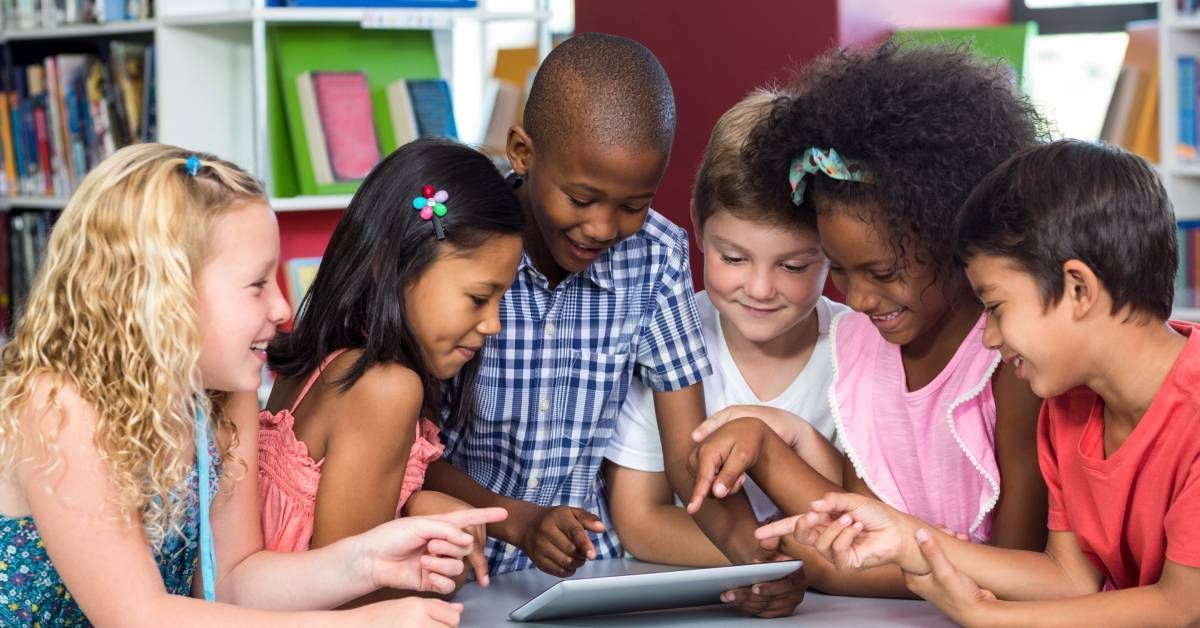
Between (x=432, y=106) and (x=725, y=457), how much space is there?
1.74m

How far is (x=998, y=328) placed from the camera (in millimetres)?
1332

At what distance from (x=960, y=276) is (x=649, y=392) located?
0.47 m

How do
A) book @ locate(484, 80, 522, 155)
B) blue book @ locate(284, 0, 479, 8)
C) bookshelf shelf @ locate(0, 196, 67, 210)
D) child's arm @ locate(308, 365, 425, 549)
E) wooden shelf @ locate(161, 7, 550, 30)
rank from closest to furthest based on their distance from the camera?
child's arm @ locate(308, 365, 425, 549) < wooden shelf @ locate(161, 7, 550, 30) < blue book @ locate(284, 0, 479, 8) < bookshelf shelf @ locate(0, 196, 67, 210) < book @ locate(484, 80, 522, 155)

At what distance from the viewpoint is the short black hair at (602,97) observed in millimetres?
1595

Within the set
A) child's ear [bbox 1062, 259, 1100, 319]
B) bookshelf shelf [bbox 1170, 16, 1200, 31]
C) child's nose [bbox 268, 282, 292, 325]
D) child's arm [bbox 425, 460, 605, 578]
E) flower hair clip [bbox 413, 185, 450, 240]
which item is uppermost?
bookshelf shelf [bbox 1170, 16, 1200, 31]

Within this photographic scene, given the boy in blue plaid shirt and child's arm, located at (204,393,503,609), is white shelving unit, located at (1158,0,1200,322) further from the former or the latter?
child's arm, located at (204,393,503,609)

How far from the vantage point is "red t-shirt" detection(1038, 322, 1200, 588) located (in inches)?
49.9

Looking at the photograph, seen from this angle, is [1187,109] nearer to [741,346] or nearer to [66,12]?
[741,346]

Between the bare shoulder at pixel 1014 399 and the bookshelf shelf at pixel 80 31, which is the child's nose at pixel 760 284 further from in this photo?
the bookshelf shelf at pixel 80 31

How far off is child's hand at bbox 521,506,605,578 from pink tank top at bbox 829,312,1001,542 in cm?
35

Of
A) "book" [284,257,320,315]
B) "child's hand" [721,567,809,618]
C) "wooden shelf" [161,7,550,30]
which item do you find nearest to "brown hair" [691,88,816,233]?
"child's hand" [721,567,809,618]

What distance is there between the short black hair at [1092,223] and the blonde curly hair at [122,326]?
0.78m

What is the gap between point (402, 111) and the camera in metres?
3.06

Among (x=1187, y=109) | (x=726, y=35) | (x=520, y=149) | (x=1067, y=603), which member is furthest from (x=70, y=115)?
(x=1067, y=603)
